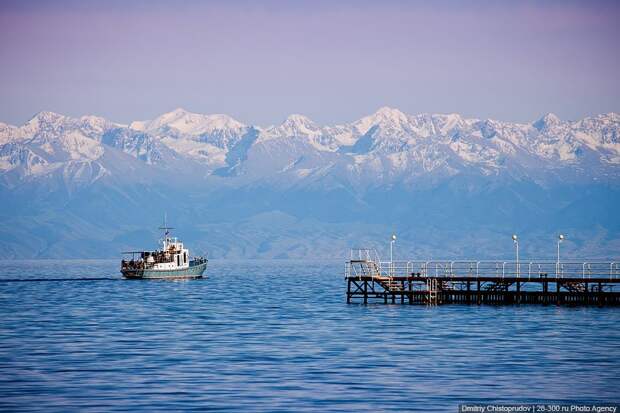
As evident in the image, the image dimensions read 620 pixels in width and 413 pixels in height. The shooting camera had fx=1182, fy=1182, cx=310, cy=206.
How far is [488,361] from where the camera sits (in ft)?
247

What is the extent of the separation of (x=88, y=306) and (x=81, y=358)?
188 feet

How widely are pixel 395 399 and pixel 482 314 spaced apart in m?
56.5

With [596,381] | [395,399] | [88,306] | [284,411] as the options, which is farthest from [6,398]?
[88,306]

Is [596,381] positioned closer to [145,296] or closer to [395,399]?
[395,399]

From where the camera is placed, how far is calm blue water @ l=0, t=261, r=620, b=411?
61.0 m

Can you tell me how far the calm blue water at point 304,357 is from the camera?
61000mm

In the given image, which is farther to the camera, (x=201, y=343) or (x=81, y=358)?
(x=201, y=343)

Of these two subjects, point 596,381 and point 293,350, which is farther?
point 293,350

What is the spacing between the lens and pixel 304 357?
77.9 m

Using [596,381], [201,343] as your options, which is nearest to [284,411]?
[596,381]

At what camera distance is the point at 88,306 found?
438 ft

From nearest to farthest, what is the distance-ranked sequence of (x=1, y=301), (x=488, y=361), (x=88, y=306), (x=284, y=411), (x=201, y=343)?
(x=284, y=411) < (x=488, y=361) < (x=201, y=343) < (x=88, y=306) < (x=1, y=301)

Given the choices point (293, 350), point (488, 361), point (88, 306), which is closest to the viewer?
point (488, 361)

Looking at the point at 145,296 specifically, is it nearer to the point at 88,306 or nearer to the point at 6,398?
the point at 88,306
